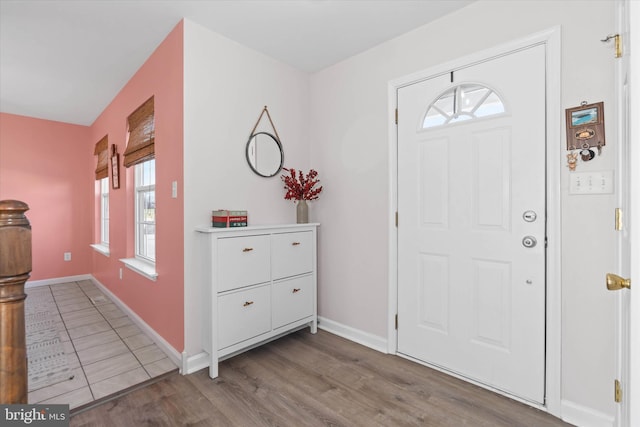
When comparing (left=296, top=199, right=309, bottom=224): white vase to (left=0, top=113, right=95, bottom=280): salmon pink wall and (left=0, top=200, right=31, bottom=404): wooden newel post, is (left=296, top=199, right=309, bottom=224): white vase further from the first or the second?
(left=0, top=113, right=95, bottom=280): salmon pink wall

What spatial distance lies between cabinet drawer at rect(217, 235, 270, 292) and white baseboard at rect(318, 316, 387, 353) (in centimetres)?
85

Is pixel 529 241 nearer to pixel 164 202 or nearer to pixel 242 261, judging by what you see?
pixel 242 261

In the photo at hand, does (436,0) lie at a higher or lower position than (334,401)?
higher

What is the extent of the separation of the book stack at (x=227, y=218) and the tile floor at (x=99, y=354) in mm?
1077

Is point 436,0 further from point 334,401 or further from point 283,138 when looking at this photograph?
point 334,401

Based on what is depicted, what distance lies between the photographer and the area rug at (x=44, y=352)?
6.97ft

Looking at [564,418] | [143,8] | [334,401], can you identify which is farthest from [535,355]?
[143,8]

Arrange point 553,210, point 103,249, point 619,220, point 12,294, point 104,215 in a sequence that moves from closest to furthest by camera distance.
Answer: point 12,294 < point 619,220 < point 553,210 < point 103,249 < point 104,215

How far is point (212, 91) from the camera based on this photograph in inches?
92.8

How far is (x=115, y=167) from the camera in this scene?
12.4 feet

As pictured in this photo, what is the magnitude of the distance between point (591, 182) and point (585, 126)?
29 centimetres

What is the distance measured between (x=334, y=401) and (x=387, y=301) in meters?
0.88

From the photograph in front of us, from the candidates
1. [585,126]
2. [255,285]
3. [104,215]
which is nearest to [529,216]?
[585,126]
